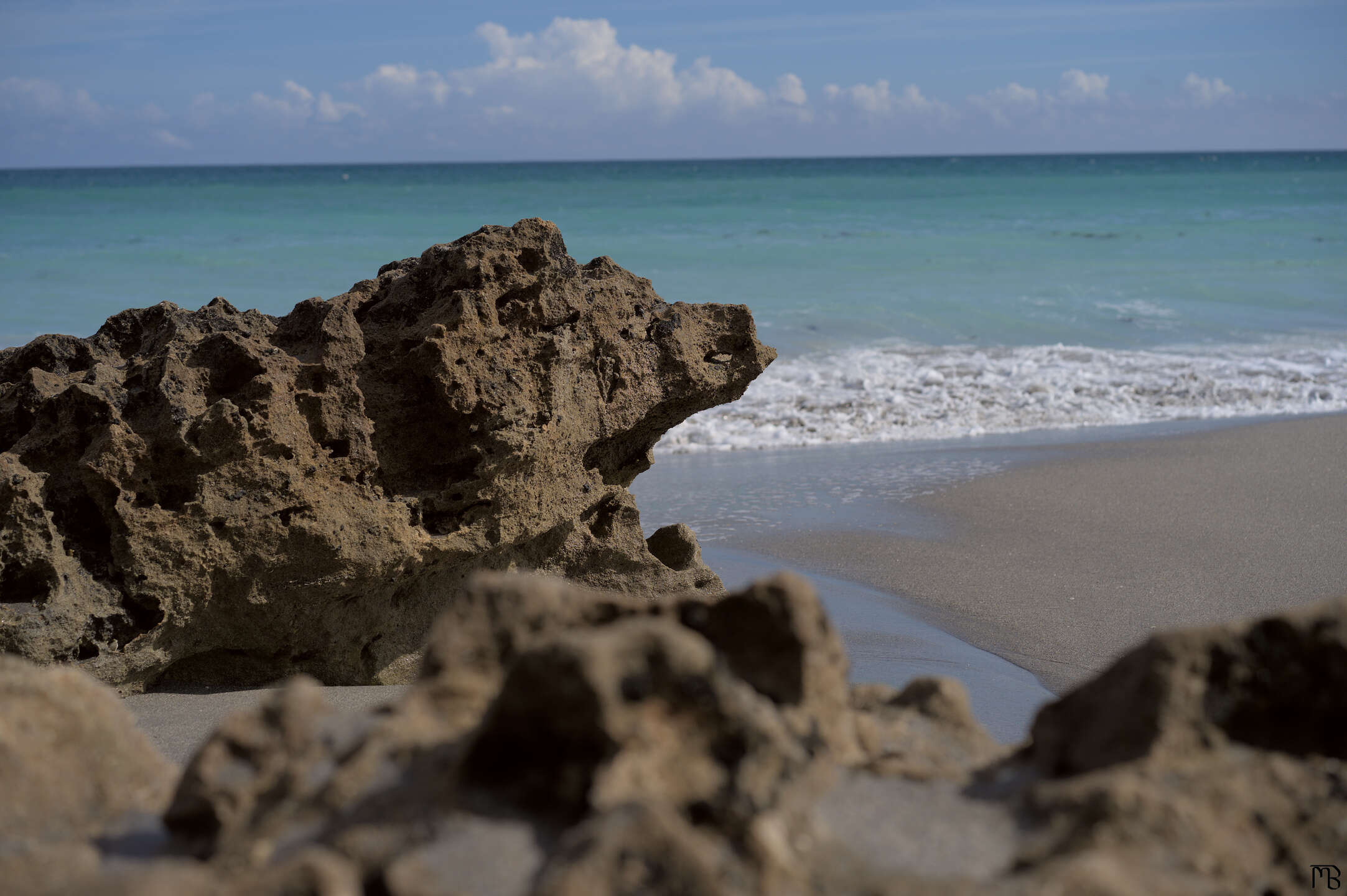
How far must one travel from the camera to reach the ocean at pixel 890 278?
8.80 metres

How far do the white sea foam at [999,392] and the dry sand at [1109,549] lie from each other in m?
1.55

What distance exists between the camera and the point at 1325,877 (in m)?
1.34

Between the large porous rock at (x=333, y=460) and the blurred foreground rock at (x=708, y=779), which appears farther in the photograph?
the large porous rock at (x=333, y=460)

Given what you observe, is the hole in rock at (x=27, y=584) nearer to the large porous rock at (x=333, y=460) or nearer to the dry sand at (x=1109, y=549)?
the large porous rock at (x=333, y=460)

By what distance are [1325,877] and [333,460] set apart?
2654mm

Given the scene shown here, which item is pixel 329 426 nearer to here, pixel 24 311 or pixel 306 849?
pixel 306 849

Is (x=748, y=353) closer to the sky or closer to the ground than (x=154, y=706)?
closer to the sky

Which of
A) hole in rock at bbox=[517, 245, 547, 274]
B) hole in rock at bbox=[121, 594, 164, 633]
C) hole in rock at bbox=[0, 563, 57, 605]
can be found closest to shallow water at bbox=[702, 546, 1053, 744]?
hole in rock at bbox=[517, 245, 547, 274]

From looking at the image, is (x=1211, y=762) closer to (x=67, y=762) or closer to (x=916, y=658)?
(x=67, y=762)

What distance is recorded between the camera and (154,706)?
3266 millimetres

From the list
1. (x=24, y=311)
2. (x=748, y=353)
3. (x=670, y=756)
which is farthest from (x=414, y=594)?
(x=24, y=311)

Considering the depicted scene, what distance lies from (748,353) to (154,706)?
2.22 m

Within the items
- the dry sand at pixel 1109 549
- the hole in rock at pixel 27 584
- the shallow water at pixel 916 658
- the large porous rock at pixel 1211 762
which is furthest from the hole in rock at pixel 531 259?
the large porous rock at pixel 1211 762

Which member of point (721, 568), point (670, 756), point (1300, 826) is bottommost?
point (721, 568)
